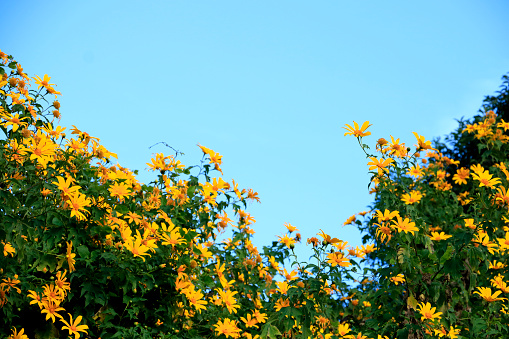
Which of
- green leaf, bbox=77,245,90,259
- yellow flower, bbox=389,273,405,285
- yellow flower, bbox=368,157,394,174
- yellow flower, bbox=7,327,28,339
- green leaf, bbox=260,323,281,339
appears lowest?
yellow flower, bbox=7,327,28,339

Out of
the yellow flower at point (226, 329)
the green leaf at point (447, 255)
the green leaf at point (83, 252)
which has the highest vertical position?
the green leaf at point (447, 255)

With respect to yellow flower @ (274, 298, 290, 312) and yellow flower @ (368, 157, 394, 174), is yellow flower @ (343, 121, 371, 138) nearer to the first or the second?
yellow flower @ (368, 157, 394, 174)

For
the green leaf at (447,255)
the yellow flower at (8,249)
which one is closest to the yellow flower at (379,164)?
the green leaf at (447,255)

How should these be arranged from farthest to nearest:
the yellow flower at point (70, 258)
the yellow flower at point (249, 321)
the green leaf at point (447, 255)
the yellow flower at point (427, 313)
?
1. the yellow flower at point (249, 321)
2. the yellow flower at point (427, 313)
3. the green leaf at point (447, 255)
4. the yellow flower at point (70, 258)

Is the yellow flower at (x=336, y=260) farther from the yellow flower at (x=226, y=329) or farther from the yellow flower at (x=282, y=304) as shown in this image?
the yellow flower at (x=226, y=329)

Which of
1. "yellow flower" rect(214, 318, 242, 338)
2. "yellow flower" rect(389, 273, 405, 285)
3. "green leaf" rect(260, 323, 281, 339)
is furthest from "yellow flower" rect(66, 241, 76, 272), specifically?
"yellow flower" rect(389, 273, 405, 285)

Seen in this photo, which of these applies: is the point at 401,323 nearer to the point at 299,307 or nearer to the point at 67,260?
the point at 299,307

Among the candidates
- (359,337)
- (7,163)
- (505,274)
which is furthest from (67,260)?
(505,274)

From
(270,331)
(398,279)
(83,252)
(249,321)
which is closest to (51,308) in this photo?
(83,252)

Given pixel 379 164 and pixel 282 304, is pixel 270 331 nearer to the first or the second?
pixel 282 304

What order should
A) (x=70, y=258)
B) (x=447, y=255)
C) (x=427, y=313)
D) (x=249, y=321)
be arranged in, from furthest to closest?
(x=249, y=321) < (x=427, y=313) < (x=447, y=255) < (x=70, y=258)

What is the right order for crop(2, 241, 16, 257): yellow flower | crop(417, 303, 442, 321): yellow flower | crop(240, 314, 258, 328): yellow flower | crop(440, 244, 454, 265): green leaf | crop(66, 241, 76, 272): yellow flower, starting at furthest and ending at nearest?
crop(240, 314, 258, 328): yellow flower → crop(417, 303, 442, 321): yellow flower → crop(440, 244, 454, 265): green leaf → crop(66, 241, 76, 272): yellow flower → crop(2, 241, 16, 257): yellow flower

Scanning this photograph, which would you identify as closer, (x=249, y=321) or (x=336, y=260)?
(x=336, y=260)

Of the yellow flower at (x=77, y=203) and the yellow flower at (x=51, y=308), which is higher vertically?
the yellow flower at (x=77, y=203)
